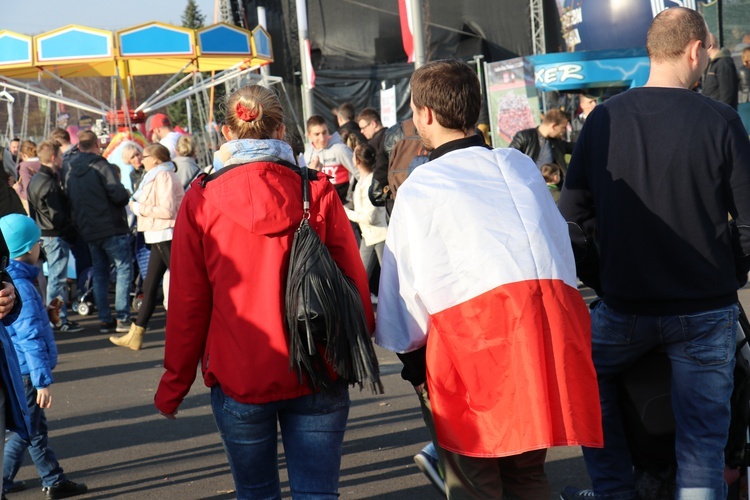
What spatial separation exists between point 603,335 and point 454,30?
72.9 ft

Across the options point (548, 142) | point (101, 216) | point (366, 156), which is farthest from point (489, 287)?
point (101, 216)

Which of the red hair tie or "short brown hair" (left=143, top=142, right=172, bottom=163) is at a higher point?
Answer: "short brown hair" (left=143, top=142, right=172, bottom=163)

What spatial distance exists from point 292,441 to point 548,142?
6.94 meters

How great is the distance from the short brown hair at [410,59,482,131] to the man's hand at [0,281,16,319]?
62.4 inches

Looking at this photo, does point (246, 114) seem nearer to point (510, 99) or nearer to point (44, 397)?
point (44, 397)

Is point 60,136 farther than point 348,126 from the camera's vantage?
Yes

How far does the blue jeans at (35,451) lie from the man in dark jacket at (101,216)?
521cm

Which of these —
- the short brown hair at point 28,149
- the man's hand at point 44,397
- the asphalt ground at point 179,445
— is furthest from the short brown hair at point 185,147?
the man's hand at point 44,397

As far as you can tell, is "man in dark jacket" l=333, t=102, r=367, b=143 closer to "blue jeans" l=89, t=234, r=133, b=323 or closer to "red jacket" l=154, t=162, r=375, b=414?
"blue jeans" l=89, t=234, r=133, b=323

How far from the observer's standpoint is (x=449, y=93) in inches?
121

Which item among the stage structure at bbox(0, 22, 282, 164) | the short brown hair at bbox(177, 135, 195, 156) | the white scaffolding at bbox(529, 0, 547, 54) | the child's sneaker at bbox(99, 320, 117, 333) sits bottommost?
the child's sneaker at bbox(99, 320, 117, 333)

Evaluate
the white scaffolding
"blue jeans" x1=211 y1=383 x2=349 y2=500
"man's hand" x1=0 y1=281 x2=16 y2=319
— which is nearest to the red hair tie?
"blue jeans" x1=211 y1=383 x2=349 y2=500

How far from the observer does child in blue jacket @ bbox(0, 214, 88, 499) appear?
181 inches

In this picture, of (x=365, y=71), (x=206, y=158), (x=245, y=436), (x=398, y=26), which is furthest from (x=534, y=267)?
(x=398, y=26)
